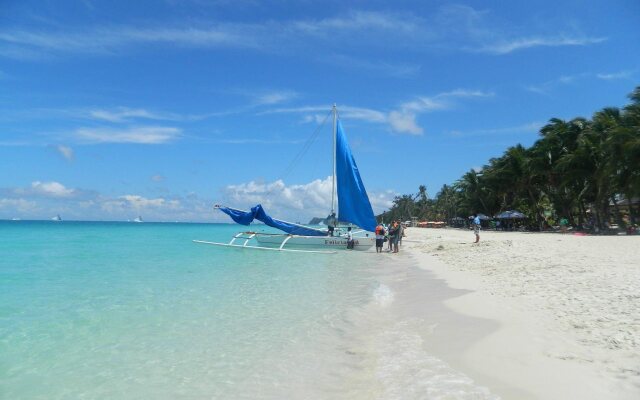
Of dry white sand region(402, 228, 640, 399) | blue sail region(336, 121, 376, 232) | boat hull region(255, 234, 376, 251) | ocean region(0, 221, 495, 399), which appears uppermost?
blue sail region(336, 121, 376, 232)

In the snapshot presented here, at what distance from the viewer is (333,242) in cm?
2338

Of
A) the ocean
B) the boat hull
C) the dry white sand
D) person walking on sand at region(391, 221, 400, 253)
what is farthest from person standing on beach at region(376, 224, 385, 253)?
the dry white sand

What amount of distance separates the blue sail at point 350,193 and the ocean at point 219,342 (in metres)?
9.79

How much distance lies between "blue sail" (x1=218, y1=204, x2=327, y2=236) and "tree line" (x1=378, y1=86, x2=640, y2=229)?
18535mm

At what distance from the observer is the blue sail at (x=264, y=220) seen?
24.7 metres

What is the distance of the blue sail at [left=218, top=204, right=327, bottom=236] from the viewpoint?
2474 centimetres

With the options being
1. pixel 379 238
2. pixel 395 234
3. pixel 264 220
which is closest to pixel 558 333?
pixel 379 238

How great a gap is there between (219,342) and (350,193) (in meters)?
16.5

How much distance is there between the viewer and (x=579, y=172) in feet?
107

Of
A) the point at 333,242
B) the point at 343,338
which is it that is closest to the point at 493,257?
the point at 333,242

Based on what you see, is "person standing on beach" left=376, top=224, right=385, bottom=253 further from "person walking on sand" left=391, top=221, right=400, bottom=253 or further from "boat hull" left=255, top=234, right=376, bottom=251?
"person walking on sand" left=391, top=221, right=400, bottom=253

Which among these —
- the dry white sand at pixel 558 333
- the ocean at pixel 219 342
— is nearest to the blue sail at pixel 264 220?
the ocean at pixel 219 342

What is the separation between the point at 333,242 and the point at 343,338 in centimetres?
1658

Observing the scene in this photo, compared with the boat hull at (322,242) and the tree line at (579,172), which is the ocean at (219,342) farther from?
the tree line at (579,172)
